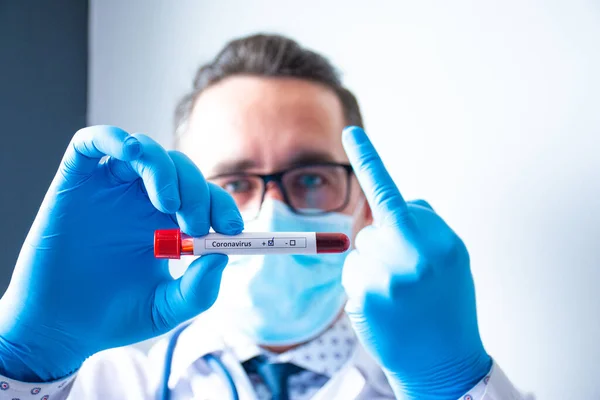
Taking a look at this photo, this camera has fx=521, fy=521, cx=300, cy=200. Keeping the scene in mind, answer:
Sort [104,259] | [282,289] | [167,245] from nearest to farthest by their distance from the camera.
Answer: [167,245] < [104,259] < [282,289]

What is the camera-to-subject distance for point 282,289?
3.48 ft

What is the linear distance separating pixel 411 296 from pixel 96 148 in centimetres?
54

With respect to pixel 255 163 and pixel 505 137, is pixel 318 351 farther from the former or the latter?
pixel 505 137

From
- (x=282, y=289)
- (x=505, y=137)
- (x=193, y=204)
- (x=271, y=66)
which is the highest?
(x=271, y=66)

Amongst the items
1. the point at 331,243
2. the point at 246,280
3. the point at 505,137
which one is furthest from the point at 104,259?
the point at 505,137

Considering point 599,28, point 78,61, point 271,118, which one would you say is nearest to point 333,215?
point 271,118

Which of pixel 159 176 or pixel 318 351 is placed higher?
pixel 159 176

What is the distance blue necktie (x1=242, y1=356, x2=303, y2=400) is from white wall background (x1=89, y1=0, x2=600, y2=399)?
1.47 feet

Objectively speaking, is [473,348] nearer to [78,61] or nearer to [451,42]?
[451,42]

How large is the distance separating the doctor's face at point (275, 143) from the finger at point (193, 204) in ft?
0.95

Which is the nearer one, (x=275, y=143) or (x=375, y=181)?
(x=375, y=181)

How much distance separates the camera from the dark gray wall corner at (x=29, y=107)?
4.04 feet

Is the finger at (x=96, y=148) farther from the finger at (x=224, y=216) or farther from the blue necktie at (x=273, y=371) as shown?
the blue necktie at (x=273, y=371)

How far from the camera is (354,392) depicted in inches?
41.6
